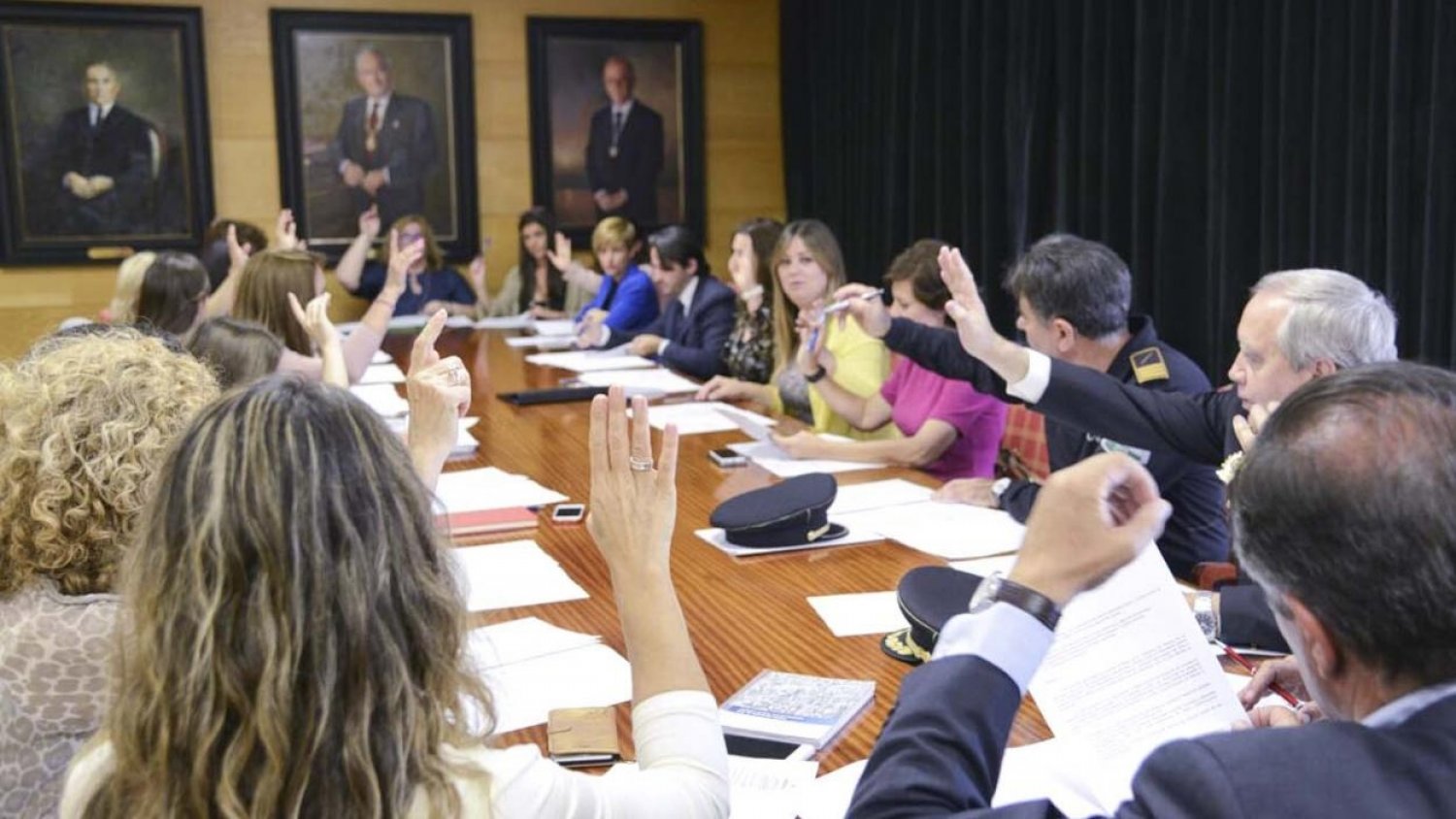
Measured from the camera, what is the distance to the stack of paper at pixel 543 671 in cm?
182

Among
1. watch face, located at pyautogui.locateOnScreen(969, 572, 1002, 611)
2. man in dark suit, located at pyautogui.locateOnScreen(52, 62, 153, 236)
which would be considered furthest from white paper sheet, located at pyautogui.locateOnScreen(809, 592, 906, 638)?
man in dark suit, located at pyautogui.locateOnScreen(52, 62, 153, 236)

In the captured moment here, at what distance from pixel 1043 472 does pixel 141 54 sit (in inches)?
240

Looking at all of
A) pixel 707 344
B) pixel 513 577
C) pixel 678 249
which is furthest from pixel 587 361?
pixel 513 577

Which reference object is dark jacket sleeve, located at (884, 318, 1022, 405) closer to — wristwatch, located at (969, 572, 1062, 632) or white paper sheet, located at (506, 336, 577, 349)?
wristwatch, located at (969, 572, 1062, 632)

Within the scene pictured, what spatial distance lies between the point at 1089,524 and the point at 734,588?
1285 mm

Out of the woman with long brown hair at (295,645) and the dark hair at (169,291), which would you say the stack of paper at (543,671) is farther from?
the dark hair at (169,291)

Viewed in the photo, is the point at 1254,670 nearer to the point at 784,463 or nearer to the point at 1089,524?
the point at 1089,524

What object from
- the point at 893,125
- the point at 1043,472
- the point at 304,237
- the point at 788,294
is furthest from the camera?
the point at 304,237

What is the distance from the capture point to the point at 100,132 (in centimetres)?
788

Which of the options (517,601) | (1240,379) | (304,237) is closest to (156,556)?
(517,601)

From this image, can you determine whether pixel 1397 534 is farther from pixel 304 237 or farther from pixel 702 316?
pixel 304 237

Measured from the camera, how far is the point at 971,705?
3.61ft

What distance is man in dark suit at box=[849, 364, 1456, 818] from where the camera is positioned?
0.92 meters

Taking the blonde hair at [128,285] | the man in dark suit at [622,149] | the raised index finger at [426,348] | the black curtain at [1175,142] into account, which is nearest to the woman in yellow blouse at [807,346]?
the black curtain at [1175,142]
